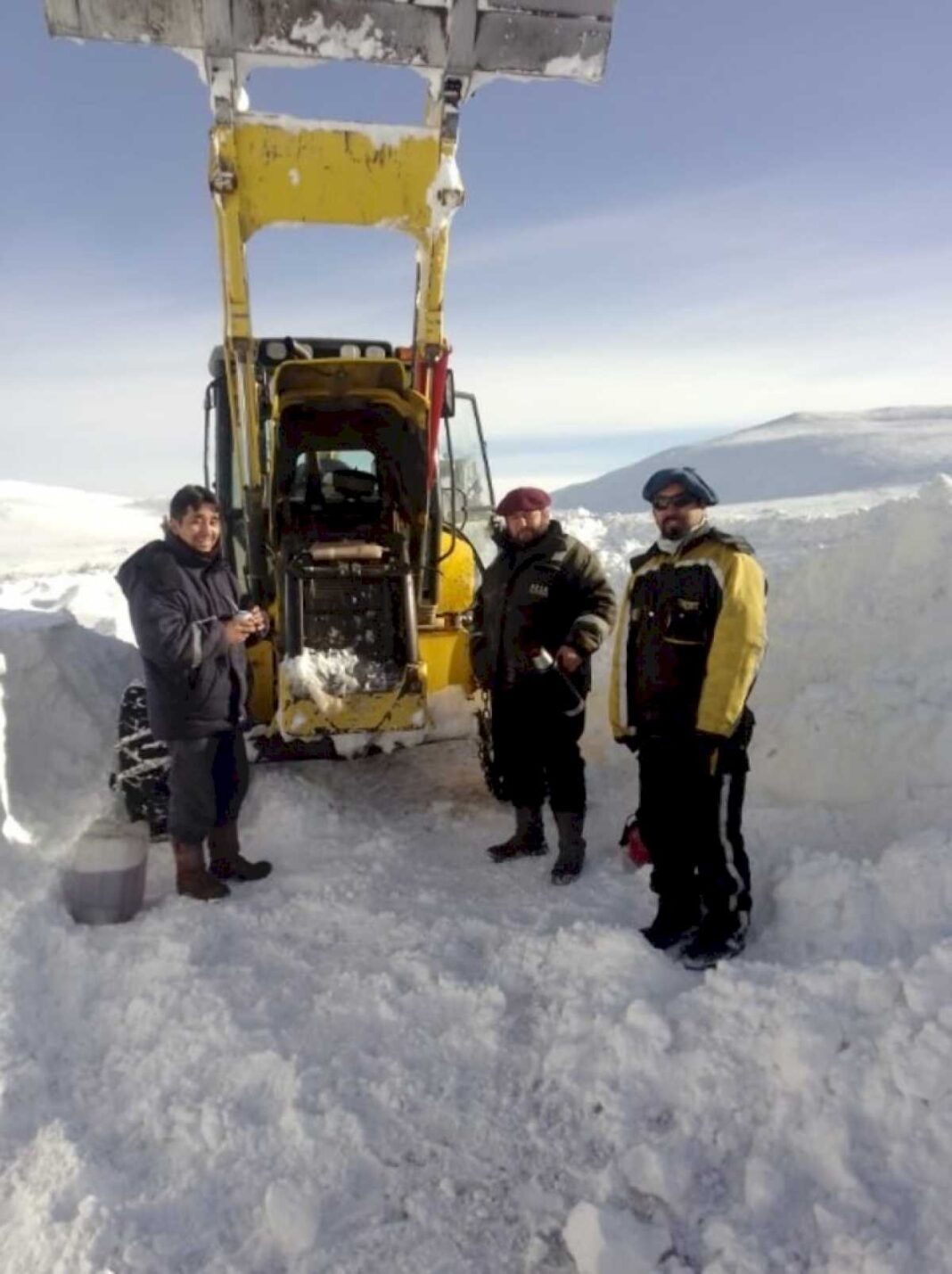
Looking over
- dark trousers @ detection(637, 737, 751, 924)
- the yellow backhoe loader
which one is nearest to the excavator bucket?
the yellow backhoe loader

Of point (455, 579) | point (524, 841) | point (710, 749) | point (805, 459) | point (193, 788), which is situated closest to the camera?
point (710, 749)

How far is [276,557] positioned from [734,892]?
3.21 m

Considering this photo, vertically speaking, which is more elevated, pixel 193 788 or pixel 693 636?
pixel 693 636

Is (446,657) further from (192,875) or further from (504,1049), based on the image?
(504,1049)

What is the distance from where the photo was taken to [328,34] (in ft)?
14.4

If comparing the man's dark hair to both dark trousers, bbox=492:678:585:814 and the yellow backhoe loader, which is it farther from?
dark trousers, bbox=492:678:585:814

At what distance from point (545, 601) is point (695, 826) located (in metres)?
1.44

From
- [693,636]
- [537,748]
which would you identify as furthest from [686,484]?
[537,748]

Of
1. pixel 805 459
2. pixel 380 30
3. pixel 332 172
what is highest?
pixel 380 30

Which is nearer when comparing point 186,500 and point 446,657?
point 186,500

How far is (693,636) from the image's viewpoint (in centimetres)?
364

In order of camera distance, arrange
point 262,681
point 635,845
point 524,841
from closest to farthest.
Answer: point 635,845 → point 524,841 → point 262,681

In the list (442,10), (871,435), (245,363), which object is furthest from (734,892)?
(871,435)

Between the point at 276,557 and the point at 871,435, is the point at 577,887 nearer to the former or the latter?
the point at 276,557
